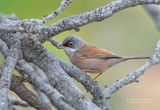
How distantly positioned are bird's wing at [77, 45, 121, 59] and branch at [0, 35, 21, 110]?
10.4ft

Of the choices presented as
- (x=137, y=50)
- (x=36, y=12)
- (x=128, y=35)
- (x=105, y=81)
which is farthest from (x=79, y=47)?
(x=128, y=35)

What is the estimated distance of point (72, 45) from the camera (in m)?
5.94

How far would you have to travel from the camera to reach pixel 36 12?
8.16 m

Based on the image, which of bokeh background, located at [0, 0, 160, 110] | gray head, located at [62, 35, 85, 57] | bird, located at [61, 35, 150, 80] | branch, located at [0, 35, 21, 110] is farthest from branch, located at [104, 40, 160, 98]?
bokeh background, located at [0, 0, 160, 110]

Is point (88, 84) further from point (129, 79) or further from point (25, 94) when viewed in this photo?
point (129, 79)

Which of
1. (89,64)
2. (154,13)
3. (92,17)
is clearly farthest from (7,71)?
(89,64)

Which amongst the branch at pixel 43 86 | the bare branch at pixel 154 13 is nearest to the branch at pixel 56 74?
the branch at pixel 43 86

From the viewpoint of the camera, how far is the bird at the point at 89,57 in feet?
17.8

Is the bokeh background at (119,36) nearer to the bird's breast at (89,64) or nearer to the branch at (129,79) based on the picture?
the bird's breast at (89,64)

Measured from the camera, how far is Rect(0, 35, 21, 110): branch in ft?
7.85

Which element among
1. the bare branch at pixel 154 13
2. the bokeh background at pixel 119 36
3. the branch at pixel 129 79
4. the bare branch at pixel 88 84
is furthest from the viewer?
the bokeh background at pixel 119 36

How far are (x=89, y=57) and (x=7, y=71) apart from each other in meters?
3.60

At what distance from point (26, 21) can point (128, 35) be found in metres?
8.11

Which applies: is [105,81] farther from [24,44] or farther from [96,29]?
[24,44]
